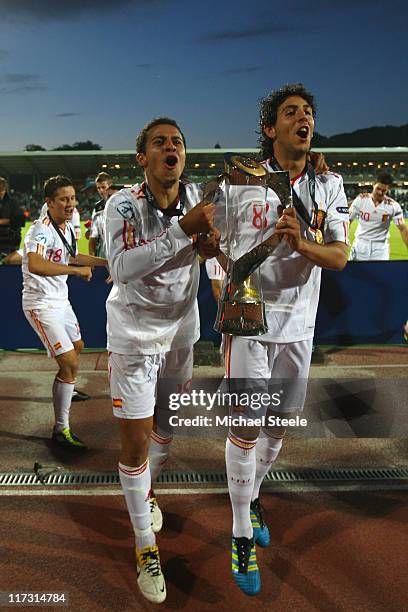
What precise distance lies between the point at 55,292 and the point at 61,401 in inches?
35.1

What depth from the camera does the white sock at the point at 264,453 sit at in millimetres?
3334

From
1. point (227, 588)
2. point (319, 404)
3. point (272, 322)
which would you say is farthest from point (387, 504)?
point (319, 404)

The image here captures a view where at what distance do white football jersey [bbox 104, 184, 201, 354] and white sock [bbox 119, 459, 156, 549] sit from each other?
24.4 inches

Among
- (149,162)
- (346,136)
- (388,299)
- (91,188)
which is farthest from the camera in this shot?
(346,136)

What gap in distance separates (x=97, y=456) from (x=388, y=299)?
396 cm

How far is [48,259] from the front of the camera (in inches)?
175

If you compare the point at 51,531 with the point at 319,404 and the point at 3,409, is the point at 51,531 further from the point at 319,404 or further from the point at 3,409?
the point at 319,404

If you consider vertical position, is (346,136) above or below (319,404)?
above

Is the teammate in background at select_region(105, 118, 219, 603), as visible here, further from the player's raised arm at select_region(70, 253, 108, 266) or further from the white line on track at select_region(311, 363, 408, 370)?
the white line on track at select_region(311, 363, 408, 370)

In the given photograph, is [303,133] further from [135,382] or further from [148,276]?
[135,382]

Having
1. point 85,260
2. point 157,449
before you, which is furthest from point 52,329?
point 157,449

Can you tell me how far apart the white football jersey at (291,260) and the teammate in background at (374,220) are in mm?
6653

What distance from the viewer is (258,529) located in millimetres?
3150

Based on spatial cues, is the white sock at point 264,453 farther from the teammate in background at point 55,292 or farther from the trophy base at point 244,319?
the teammate in background at point 55,292
